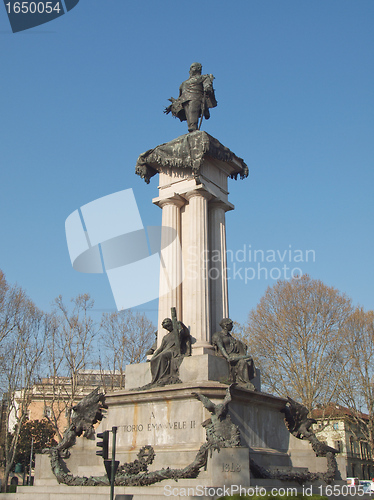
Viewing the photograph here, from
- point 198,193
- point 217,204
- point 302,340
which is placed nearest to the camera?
point 198,193

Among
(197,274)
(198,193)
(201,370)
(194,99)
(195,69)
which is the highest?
(195,69)

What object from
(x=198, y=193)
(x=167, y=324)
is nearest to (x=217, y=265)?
(x=198, y=193)

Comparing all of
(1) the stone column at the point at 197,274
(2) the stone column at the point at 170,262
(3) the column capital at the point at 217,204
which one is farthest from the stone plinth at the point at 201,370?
(3) the column capital at the point at 217,204

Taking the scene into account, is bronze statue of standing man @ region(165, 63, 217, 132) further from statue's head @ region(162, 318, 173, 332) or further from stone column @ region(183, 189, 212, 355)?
statue's head @ region(162, 318, 173, 332)

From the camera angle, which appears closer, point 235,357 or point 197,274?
point 235,357

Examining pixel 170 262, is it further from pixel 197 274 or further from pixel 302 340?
pixel 302 340

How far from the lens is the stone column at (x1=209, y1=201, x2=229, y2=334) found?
1727cm

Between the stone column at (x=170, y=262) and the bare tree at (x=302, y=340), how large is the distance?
723 inches

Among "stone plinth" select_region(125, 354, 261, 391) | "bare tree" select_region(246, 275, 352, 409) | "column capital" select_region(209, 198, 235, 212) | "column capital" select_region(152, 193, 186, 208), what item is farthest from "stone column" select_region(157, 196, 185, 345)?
"bare tree" select_region(246, 275, 352, 409)

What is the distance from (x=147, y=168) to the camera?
19234mm

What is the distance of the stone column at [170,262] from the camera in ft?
55.3

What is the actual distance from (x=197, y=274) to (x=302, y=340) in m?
18.6

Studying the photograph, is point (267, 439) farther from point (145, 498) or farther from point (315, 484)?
point (145, 498)

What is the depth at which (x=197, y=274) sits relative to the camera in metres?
16.8
